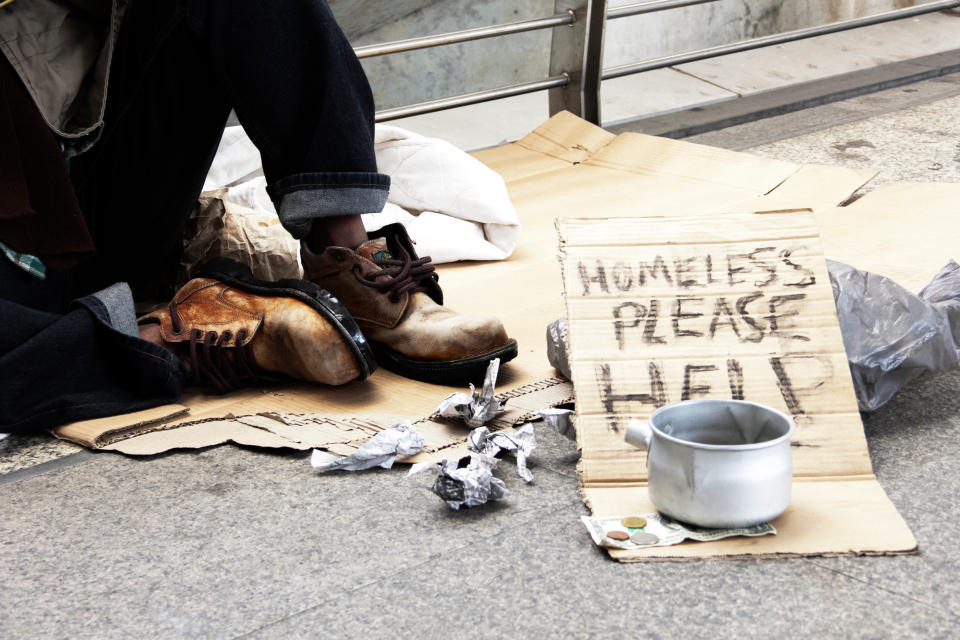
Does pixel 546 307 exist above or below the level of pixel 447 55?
below

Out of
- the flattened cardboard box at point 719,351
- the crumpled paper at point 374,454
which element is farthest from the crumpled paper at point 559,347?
the crumpled paper at point 374,454

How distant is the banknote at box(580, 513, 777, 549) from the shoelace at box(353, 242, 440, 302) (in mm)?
501

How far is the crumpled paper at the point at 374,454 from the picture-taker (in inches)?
41.9

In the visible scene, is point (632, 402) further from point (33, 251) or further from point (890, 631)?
point (33, 251)

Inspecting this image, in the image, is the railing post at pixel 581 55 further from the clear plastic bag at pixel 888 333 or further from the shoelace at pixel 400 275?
the clear plastic bag at pixel 888 333

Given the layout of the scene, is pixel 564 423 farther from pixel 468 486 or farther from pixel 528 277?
pixel 528 277

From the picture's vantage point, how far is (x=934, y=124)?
2.68 m

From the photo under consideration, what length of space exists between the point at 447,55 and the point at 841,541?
3127 mm

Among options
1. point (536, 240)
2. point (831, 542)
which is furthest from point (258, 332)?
point (536, 240)

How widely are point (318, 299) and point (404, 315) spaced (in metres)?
0.12

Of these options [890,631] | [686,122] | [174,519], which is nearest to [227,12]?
[174,519]

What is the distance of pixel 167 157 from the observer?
1.38 metres

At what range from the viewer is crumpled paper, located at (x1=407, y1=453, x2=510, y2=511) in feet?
3.17

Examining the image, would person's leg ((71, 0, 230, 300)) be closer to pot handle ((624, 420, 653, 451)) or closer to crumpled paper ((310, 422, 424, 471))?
crumpled paper ((310, 422, 424, 471))
